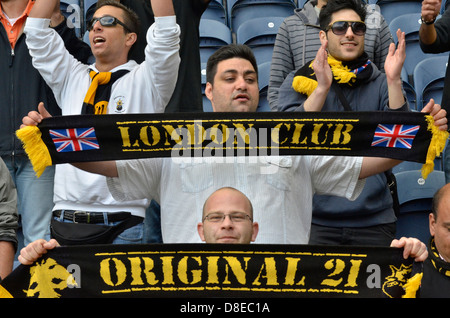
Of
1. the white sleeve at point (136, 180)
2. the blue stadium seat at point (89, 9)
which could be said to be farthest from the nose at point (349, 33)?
the blue stadium seat at point (89, 9)

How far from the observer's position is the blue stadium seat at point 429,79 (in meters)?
5.86

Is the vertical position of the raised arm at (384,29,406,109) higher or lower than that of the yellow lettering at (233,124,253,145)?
higher

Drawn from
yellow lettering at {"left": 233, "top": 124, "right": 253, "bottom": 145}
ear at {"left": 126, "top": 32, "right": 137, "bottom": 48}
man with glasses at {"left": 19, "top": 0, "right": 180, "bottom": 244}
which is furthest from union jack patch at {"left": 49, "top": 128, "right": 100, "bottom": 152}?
ear at {"left": 126, "top": 32, "right": 137, "bottom": 48}

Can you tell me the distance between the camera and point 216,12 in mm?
7176

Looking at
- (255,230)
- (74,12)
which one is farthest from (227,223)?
(74,12)

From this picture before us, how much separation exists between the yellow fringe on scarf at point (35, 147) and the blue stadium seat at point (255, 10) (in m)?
3.93

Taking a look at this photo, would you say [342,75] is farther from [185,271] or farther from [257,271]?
[185,271]

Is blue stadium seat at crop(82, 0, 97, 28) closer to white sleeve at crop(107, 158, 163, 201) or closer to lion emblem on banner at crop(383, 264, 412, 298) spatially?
white sleeve at crop(107, 158, 163, 201)

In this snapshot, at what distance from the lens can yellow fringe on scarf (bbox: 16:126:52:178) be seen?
332 centimetres

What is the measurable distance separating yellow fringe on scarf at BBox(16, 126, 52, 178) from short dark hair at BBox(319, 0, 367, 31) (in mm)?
1711

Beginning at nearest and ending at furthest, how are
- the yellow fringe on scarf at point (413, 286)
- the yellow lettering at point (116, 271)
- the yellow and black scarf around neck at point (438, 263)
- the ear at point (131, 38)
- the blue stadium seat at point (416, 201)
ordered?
the yellow fringe on scarf at point (413, 286), the yellow lettering at point (116, 271), the yellow and black scarf around neck at point (438, 263), the ear at point (131, 38), the blue stadium seat at point (416, 201)

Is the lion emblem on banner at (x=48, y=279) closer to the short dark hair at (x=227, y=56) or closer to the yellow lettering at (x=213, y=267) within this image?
the yellow lettering at (x=213, y=267)

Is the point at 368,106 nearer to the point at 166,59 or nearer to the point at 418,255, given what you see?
the point at 166,59

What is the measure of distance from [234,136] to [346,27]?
119cm
